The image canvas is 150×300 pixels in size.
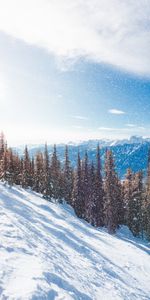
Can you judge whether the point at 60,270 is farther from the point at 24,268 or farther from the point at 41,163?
the point at 41,163

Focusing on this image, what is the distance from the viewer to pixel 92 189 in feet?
184

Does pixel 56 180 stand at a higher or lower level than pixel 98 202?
higher

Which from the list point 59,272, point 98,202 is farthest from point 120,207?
point 59,272

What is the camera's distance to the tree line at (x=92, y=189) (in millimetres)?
53081

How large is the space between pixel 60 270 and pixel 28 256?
1875 mm

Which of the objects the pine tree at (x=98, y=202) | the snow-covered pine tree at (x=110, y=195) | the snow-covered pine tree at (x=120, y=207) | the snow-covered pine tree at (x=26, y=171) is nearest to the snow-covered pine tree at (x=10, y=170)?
the snow-covered pine tree at (x=26, y=171)

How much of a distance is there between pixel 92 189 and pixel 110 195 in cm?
494

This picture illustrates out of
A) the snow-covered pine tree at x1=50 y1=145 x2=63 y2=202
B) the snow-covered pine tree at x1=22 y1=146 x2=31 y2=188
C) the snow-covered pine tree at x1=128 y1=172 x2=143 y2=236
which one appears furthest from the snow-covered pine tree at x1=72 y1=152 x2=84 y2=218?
the snow-covered pine tree at x1=22 y1=146 x2=31 y2=188

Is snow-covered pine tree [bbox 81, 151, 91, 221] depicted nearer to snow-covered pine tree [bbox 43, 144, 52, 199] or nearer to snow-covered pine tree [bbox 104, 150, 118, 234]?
snow-covered pine tree [bbox 104, 150, 118, 234]

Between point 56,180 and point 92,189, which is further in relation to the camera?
point 56,180

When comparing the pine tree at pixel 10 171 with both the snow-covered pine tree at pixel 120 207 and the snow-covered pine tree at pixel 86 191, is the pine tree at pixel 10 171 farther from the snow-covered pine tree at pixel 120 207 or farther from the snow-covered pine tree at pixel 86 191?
the snow-covered pine tree at pixel 120 207

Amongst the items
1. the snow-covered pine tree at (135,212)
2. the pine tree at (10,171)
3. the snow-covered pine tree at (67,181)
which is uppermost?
the pine tree at (10,171)

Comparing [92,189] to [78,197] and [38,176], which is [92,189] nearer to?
[78,197]

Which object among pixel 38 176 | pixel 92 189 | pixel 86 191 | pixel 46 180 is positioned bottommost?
pixel 86 191
